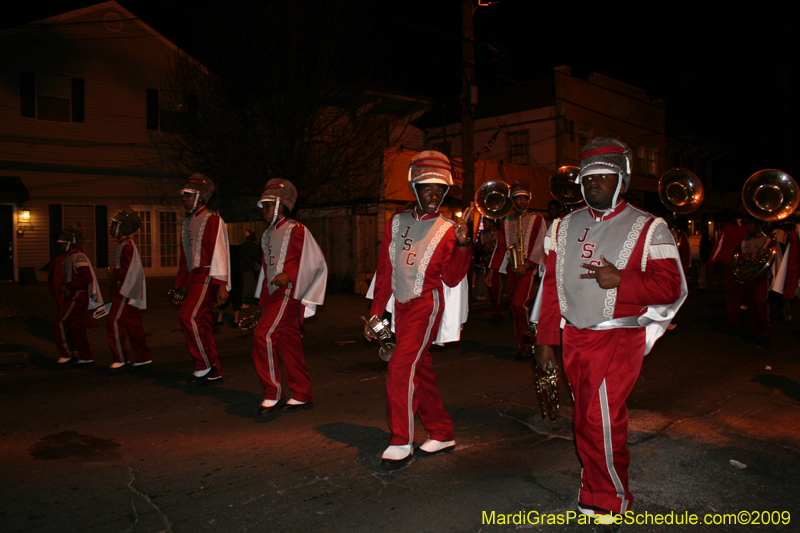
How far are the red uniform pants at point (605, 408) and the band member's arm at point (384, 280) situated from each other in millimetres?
1626

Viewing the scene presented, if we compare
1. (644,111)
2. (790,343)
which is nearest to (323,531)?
(790,343)

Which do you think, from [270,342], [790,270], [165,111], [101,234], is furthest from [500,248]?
[101,234]

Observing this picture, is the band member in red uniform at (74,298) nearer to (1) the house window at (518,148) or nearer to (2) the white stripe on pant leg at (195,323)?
(2) the white stripe on pant leg at (195,323)

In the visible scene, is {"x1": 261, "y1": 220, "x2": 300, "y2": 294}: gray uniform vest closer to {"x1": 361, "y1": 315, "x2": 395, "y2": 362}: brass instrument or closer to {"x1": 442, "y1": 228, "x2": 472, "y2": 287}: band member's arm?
{"x1": 361, "y1": 315, "x2": 395, "y2": 362}: brass instrument

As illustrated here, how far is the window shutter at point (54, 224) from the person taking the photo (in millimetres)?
18484

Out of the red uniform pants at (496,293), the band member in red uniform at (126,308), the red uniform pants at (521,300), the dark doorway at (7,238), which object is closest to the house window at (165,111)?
the dark doorway at (7,238)

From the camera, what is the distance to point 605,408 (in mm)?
3133

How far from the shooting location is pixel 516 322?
8422 mm

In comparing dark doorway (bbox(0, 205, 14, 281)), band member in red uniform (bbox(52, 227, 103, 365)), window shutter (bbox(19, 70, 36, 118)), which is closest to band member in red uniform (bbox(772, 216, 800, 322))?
band member in red uniform (bbox(52, 227, 103, 365))

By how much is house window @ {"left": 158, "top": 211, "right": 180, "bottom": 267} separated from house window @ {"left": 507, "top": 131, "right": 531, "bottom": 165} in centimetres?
1441

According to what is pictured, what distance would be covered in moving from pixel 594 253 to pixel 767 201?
7375 millimetres

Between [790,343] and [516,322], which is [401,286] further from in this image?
[790,343]

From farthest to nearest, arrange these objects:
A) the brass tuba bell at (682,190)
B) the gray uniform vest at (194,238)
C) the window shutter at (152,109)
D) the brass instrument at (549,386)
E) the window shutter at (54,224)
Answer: the window shutter at (152,109) → the window shutter at (54,224) → the brass tuba bell at (682,190) → the gray uniform vest at (194,238) → the brass instrument at (549,386)

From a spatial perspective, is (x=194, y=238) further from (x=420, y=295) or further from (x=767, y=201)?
(x=767, y=201)
